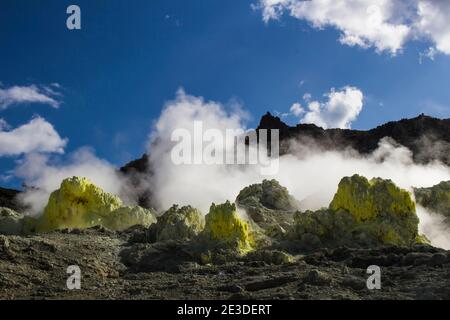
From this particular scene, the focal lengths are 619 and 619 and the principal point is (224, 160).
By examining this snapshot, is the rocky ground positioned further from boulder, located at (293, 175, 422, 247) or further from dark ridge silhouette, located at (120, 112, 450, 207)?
dark ridge silhouette, located at (120, 112, 450, 207)

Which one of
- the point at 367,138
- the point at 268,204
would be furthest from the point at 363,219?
the point at 367,138

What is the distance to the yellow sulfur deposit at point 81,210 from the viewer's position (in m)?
26.9

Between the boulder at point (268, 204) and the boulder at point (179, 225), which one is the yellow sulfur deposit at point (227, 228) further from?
the boulder at point (268, 204)

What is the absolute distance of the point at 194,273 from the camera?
55.8 ft

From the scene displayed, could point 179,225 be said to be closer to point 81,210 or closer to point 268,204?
point 81,210

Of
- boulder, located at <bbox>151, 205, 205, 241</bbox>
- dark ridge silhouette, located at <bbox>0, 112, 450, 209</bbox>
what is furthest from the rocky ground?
dark ridge silhouette, located at <bbox>0, 112, 450, 209</bbox>

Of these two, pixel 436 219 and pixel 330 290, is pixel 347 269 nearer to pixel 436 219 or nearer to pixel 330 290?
pixel 330 290

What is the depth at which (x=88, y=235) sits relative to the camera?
72.0 ft

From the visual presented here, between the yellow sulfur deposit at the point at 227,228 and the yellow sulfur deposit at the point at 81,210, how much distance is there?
6741 mm

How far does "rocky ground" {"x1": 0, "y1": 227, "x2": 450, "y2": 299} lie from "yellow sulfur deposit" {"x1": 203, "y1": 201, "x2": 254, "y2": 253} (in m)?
1.47

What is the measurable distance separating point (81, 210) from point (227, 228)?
8.60 metres

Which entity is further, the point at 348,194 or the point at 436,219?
the point at 436,219
